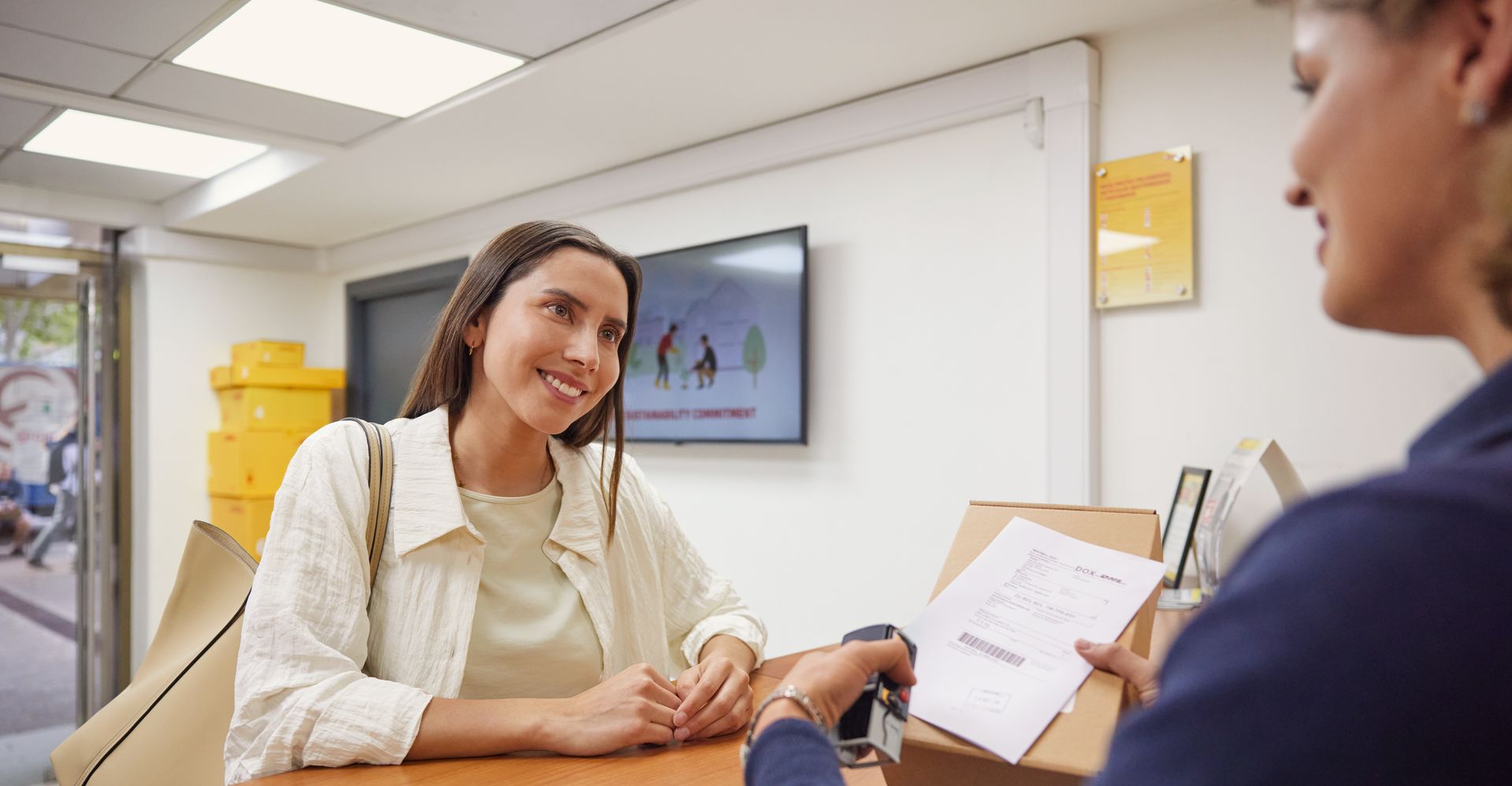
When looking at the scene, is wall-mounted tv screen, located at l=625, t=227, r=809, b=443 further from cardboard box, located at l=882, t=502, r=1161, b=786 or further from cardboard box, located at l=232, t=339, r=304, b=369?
cardboard box, located at l=882, t=502, r=1161, b=786

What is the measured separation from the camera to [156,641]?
1248mm

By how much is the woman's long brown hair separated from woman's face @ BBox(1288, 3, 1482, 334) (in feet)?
3.57

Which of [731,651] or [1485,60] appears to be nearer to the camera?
[1485,60]

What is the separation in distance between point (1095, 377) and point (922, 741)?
6.73 feet

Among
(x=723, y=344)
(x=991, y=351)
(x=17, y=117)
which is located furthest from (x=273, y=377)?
(x=991, y=351)

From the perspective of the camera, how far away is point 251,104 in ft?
10.5

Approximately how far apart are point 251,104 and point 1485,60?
3.58 metres

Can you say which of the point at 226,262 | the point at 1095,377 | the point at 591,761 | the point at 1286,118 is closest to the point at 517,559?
the point at 591,761

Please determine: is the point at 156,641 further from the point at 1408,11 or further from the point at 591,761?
the point at 1408,11

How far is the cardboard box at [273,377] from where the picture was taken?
478 centimetres

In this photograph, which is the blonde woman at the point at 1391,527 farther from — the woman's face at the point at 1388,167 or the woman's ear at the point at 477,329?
the woman's ear at the point at 477,329

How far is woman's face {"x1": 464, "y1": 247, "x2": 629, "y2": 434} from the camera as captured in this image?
135 cm

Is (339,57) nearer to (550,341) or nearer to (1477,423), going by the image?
(550,341)

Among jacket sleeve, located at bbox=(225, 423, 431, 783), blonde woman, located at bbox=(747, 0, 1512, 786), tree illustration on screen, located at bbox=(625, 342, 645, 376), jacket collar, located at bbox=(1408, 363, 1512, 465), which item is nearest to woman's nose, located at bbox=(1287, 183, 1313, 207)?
blonde woman, located at bbox=(747, 0, 1512, 786)
